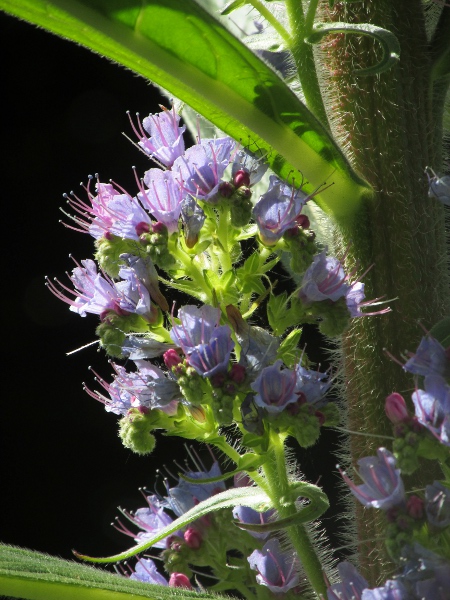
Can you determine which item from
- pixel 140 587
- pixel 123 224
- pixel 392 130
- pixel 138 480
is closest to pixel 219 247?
pixel 123 224

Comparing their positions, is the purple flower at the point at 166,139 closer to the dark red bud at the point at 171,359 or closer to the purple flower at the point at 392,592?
the dark red bud at the point at 171,359

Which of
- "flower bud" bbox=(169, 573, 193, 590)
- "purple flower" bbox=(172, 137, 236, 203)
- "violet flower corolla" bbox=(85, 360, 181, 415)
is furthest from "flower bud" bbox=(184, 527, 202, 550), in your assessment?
"purple flower" bbox=(172, 137, 236, 203)

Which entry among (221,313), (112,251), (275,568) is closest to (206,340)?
(221,313)

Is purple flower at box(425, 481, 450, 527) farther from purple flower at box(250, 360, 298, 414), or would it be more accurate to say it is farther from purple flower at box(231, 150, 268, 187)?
purple flower at box(231, 150, 268, 187)

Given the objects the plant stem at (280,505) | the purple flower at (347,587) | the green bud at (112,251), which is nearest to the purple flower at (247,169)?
the green bud at (112,251)

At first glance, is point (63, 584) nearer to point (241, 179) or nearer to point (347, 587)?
point (347, 587)
